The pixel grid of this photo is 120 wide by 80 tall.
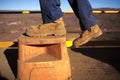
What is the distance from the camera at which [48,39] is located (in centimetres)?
350

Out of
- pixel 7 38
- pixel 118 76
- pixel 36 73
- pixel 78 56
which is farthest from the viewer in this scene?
pixel 7 38

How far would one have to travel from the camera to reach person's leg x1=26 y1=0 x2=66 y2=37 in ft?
11.8

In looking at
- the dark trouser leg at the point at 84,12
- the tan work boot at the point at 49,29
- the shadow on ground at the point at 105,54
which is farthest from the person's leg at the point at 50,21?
the shadow on ground at the point at 105,54

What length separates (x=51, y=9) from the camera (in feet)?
11.7

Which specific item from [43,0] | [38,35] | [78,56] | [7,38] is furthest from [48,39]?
[7,38]

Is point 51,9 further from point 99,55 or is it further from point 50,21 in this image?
point 99,55

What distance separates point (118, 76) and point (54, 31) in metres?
1.07

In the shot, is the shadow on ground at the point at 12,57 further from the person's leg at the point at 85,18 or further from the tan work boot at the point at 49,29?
the person's leg at the point at 85,18

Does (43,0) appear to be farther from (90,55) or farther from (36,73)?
(90,55)

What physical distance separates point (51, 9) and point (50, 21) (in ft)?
0.56

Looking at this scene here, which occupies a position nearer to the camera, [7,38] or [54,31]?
[54,31]

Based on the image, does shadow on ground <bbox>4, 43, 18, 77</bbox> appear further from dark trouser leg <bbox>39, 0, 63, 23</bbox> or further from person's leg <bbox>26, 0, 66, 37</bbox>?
dark trouser leg <bbox>39, 0, 63, 23</bbox>

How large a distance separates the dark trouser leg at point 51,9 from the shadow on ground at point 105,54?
4.64 ft

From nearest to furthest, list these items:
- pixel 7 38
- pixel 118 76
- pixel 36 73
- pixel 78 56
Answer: pixel 36 73, pixel 118 76, pixel 78 56, pixel 7 38
